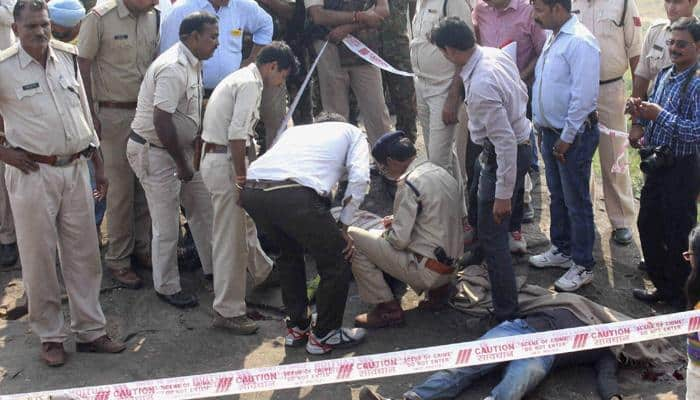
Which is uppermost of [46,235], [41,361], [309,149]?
[309,149]

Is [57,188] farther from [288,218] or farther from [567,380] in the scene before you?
[567,380]

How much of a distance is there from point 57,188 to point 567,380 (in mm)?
3268

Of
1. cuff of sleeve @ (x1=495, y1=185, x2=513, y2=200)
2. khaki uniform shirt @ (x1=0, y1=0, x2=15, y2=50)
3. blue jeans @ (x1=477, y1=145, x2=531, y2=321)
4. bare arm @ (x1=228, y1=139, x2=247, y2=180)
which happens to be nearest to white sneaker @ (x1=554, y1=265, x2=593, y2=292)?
blue jeans @ (x1=477, y1=145, x2=531, y2=321)

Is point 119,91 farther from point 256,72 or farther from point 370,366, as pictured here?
point 370,366

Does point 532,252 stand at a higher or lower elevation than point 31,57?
lower

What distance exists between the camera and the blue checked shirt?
18.1 feet

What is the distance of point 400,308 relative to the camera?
6.00 metres

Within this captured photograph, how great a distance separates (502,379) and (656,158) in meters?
1.94

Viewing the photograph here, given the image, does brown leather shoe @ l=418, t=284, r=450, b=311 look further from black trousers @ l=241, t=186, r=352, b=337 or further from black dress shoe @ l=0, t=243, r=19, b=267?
black dress shoe @ l=0, t=243, r=19, b=267

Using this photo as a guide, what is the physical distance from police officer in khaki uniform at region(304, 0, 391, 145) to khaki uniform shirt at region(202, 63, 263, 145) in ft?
6.50

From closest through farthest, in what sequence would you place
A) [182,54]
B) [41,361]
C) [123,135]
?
1. [41,361]
2. [182,54]
3. [123,135]

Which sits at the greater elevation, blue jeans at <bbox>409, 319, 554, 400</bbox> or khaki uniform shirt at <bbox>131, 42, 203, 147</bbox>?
khaki uniform shirt at <bbox>131, 42, 203, 147</bbox>

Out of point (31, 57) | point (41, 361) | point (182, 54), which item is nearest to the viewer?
point (31, 57)

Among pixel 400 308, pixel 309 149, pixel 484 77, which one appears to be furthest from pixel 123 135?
pixel 484 77
